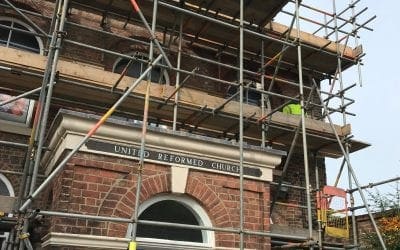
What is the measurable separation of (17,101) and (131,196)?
4598 millimetres

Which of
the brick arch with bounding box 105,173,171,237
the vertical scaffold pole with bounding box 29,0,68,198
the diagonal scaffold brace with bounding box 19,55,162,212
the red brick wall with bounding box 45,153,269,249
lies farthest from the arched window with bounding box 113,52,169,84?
the brick arch with bounding box 105,173,171,237

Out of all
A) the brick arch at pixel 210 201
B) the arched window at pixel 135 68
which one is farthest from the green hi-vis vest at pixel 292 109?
the brick arch at pixel 210 201

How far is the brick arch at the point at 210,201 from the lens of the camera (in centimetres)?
840

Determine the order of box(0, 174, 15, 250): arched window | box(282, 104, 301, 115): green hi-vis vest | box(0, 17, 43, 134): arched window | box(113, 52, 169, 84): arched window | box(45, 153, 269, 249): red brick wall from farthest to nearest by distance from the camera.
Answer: box(282, 104, 301, 115): green hi-vis vest, box(113, 52, 169, 84): arched window, box(0, 17, 43, 134): arched window, box(0, 174, 15, 250): arched window, box(45, 153, 269, 249): red brick wall

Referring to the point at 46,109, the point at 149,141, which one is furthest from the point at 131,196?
the point at 46,109

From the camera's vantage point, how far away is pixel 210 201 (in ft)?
27.8

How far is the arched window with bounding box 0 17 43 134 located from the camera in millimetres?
10219

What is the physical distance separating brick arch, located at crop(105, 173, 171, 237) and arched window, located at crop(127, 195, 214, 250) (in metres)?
0.18

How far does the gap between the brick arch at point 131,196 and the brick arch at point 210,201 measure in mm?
457

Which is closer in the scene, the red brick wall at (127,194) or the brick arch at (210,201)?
the red brick wall at (127,194)

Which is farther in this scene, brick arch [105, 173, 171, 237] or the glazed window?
the glazed window

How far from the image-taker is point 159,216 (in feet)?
27.5

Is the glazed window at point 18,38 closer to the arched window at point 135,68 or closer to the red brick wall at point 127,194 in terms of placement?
the arched window at point 135,68

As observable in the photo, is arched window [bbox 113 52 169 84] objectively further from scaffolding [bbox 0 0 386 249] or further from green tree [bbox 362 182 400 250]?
green tree [bbox 362 182 400 250]
